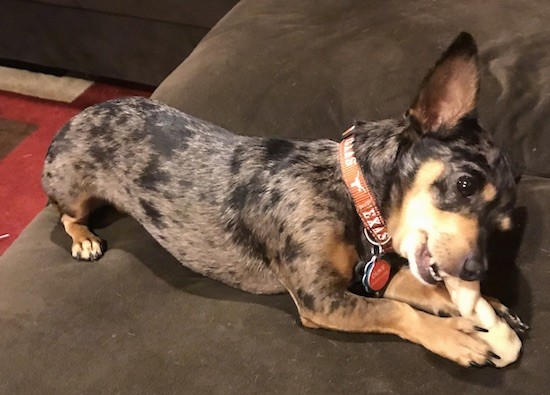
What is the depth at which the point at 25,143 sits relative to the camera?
389 cm

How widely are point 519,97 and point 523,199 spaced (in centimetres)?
42

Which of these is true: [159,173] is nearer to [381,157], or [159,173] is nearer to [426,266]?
[381,157]

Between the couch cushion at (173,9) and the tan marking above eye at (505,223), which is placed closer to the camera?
the tan marking above eye at (505,223)

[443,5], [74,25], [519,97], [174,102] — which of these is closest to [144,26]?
[74,25]

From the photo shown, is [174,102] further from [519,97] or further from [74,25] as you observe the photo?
[74,25]

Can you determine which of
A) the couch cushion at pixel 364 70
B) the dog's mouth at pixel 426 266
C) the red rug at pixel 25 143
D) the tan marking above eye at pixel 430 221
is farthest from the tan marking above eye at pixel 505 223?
the red rug at pixel 25 143

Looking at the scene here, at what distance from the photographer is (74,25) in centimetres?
400

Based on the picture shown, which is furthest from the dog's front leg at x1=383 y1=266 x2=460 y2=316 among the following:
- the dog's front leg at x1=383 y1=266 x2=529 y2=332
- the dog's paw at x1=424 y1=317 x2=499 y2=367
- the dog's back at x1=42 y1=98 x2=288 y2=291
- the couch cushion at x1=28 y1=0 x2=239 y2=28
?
the couch cushion at x1=28 y1=0 x2=239 y2=28

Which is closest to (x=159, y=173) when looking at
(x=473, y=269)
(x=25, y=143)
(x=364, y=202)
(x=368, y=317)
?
(x=364, y=202)

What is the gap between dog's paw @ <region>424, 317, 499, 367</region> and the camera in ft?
5.40

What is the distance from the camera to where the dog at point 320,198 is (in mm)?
1727

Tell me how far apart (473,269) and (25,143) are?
3.01 metres

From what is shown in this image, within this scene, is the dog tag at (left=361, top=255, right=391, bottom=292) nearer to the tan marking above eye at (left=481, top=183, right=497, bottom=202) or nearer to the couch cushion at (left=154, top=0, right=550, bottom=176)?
the tan marking above eye at (left=481, top=183, right=497, bottom=202)

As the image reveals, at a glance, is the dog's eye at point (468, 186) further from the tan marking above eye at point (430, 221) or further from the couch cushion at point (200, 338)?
the couch cushion at point (200, 338)
